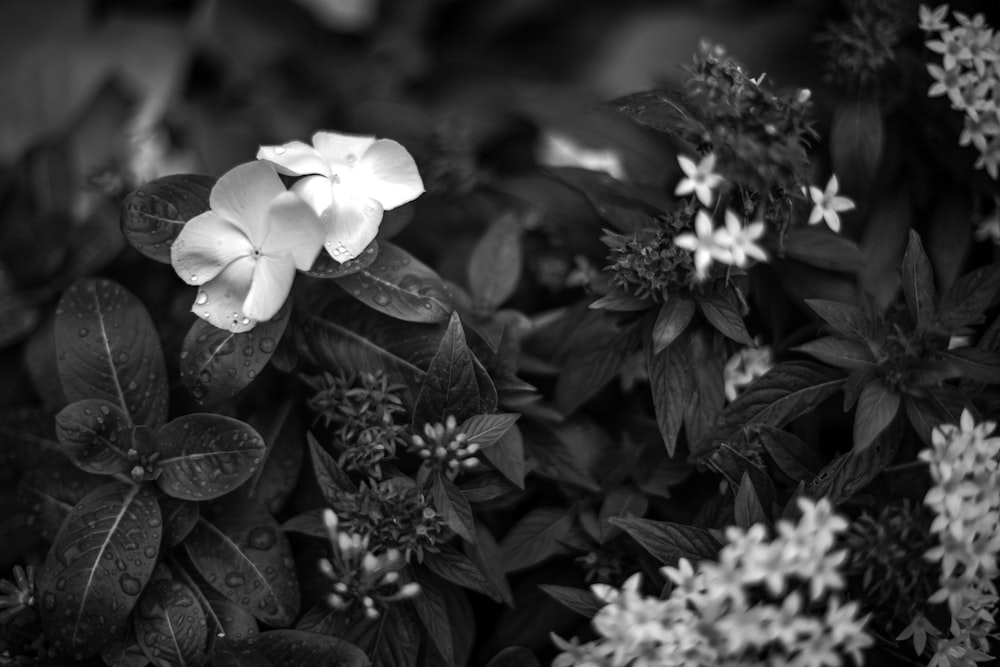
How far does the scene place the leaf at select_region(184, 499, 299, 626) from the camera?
3.73 feet

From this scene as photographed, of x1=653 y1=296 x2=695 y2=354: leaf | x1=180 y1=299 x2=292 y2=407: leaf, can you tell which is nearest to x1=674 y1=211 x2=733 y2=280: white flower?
x1=653 y1=296 x2=695 y2=354: leaf

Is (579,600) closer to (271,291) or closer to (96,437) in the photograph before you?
(271,291)

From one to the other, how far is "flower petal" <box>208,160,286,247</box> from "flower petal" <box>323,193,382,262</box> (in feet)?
0.28

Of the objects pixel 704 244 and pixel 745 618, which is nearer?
pixel 745 618

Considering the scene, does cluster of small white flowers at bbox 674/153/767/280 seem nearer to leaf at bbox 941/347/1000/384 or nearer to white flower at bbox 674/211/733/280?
white flower at bbox 674/211/733/280

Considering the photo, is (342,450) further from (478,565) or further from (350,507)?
(478,565)

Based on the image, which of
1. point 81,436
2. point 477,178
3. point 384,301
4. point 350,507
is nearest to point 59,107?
point 477,178

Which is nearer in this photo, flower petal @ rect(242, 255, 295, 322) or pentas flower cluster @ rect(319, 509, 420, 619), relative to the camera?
pentas flower cluster @ rect(319, 509, 420, 619)

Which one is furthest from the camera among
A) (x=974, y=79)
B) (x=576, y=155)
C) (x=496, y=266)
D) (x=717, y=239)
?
(x=576, y=155)

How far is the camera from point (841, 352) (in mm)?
1093

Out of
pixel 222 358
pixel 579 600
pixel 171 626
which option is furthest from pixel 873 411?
pixel 171 626

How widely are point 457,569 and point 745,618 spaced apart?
410 mm

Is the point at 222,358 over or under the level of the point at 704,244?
under

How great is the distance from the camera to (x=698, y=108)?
45.6 inches
